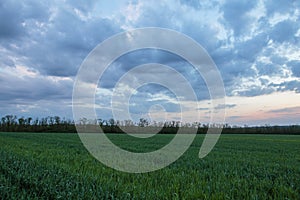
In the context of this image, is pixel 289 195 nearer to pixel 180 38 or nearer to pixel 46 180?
pixel 46 180

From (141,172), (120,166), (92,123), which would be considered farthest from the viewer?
(92,123)

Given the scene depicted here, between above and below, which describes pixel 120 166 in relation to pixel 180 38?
below

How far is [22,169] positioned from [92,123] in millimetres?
64694

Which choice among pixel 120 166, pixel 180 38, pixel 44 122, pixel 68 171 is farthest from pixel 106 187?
pixel 44 122

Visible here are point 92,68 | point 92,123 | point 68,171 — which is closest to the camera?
point 68,171

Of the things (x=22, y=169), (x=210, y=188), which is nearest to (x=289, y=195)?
(x=210, y=188)

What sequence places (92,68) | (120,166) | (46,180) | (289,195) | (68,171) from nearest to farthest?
1. (289,195)
2. (46,180)
3. (68,171)
4. (120,166)
5. (92,68)

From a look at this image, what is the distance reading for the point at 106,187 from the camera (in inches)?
214

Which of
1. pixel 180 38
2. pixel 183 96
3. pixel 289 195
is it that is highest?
pixel 180 38

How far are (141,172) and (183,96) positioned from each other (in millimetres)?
8041

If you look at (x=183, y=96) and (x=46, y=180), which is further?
(x=183, y=96)

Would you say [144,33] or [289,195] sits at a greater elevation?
[144,33]

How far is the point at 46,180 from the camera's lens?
19.1 ft

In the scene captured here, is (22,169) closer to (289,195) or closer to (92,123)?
(289,195)
